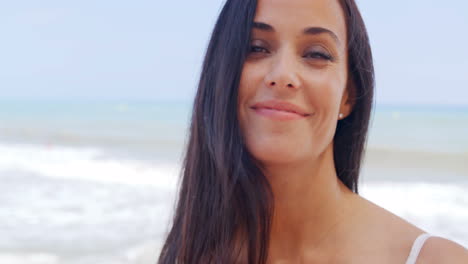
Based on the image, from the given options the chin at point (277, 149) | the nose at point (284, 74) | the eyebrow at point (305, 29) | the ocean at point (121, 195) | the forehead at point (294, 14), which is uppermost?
the forehead at point (294, 14)

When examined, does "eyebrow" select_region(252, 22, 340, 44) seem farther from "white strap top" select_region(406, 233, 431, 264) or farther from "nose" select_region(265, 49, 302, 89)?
"white strap top" select_region(406, 233, 431, 264)

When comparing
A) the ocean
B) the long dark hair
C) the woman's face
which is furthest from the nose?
the ocean

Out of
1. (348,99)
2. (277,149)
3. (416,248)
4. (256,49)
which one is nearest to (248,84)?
(256,49)

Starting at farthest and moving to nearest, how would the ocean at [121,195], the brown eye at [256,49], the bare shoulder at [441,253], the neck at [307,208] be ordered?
1. the ocean at [121,195]
2. the neck at [307,208]
3. the brown eye at [256,49]
4. the bare shoulder at [441,253]

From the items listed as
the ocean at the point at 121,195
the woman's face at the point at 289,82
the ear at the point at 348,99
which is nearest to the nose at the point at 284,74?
the woman's face at the point at 289,82

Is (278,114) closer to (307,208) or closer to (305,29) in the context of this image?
(305,29)

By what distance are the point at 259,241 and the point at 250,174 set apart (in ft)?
0.91

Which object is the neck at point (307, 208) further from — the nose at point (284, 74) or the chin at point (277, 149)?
the nose at point (284, 74)

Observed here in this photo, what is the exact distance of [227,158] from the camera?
203 cm

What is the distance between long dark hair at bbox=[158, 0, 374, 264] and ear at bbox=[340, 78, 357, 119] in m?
0.01

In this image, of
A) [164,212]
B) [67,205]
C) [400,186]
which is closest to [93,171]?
[67,205]

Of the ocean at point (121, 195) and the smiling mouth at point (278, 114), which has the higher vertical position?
the smiling mouth at point (278, 114)

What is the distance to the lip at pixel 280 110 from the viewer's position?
192 cm

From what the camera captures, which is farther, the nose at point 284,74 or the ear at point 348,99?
the ear at point 348,99
